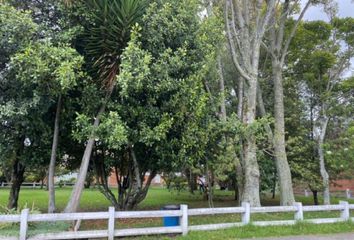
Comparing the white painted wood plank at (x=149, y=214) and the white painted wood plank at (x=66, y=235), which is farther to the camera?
the white painted wood plank at (x=149, y=214)

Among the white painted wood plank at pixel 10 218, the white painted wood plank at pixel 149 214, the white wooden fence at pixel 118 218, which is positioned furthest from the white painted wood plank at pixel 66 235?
the white painted wood plank at pixel 149 214

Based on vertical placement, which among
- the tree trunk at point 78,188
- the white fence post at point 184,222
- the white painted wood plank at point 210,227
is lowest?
the white painted wood plank at point 210,227

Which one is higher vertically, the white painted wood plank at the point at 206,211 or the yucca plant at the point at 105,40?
the yucca plant at the point at 105,40

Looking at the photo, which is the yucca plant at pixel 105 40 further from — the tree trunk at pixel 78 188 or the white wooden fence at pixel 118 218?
the white wooden fence at pixel 118 218

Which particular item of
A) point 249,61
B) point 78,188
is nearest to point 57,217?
point 78,188

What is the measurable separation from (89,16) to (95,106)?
2604 millimetres

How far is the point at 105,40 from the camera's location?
955cm

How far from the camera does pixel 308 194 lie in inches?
1242

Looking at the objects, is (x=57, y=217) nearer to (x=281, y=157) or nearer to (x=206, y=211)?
(x=206, y=211)

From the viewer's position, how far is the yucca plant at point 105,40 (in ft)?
30.2

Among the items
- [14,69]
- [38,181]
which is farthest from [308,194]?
[38,181]

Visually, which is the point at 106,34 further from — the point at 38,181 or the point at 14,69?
the point at 38,181

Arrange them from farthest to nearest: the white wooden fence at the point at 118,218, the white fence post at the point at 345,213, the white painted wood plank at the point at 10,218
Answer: the white fence post at the point at 345,213 < the white wooden fence at the point at 118,218 < the white painted wood plank at the point at 10,218

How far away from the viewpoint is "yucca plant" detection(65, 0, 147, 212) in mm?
9203
